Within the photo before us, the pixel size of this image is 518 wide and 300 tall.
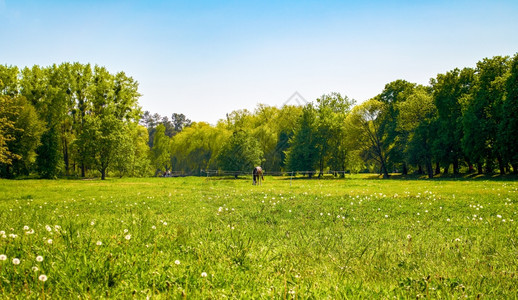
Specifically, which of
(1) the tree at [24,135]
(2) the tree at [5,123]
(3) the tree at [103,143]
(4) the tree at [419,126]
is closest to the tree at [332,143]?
(4) the tree at [419,126]

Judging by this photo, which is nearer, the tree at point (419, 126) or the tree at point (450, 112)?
the tree at point (450, 112)

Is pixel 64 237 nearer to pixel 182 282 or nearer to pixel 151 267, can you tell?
pixel 151 267

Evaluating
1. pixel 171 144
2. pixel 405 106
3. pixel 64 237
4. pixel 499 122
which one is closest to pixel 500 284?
pixel 64 237

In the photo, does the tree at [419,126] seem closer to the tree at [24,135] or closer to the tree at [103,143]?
the tree at [103,143]

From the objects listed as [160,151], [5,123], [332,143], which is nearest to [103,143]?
[5,123]

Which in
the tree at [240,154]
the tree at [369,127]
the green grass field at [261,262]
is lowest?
the green grass field at [261,262]

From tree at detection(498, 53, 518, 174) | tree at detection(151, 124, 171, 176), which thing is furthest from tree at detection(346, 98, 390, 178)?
tree at detection(151, 124, 171, 176)

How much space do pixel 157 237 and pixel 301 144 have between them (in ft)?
158

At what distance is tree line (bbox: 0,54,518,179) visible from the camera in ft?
125

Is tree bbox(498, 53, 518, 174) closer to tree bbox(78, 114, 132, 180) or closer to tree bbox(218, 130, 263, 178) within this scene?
tree bbox(218, 130, 263, 178)

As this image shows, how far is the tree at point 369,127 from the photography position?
51.2 meters

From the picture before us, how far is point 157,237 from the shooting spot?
5.18 metres

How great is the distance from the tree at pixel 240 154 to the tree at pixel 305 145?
7105 mm

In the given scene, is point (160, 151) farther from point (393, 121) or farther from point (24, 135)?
point (393, 121)
